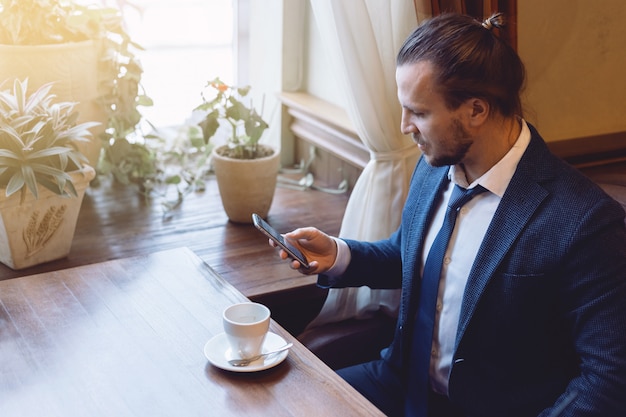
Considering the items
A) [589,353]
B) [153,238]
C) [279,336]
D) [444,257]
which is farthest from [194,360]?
[153,238]

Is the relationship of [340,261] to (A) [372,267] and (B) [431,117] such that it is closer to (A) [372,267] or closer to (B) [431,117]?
(A) [372,267]

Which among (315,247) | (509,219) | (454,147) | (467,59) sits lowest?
(315,247)

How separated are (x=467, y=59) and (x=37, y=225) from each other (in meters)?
1.06

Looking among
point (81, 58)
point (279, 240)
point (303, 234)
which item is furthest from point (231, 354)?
point (81, 58)

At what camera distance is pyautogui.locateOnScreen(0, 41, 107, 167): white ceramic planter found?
203cm

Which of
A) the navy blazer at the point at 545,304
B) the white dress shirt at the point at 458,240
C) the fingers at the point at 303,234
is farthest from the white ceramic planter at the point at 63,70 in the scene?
the navy blazer at the point at 545,304

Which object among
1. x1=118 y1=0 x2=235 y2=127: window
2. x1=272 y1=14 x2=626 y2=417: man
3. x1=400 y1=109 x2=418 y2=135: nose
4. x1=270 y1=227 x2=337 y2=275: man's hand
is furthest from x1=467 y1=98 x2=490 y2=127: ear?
x1=118 y1=0 x2=235 y2=127: window

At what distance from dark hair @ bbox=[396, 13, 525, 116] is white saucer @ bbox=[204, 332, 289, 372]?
54 cm

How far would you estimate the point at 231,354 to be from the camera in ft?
4.34

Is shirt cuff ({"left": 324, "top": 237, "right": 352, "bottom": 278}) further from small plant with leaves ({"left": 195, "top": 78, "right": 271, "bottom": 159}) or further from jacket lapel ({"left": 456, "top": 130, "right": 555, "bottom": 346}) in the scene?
small plant with leaves ({"left": 195, "top": 78, "right": 271, "bottom": 159})

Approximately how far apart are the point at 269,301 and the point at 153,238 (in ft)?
1.47

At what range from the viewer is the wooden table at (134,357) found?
1.21 m

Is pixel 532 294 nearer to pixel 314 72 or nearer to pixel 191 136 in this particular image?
pixel 314 72

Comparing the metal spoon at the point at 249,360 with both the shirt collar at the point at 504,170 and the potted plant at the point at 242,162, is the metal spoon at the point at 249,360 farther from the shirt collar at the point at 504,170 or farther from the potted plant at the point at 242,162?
the potted plant at the point at 242,162
